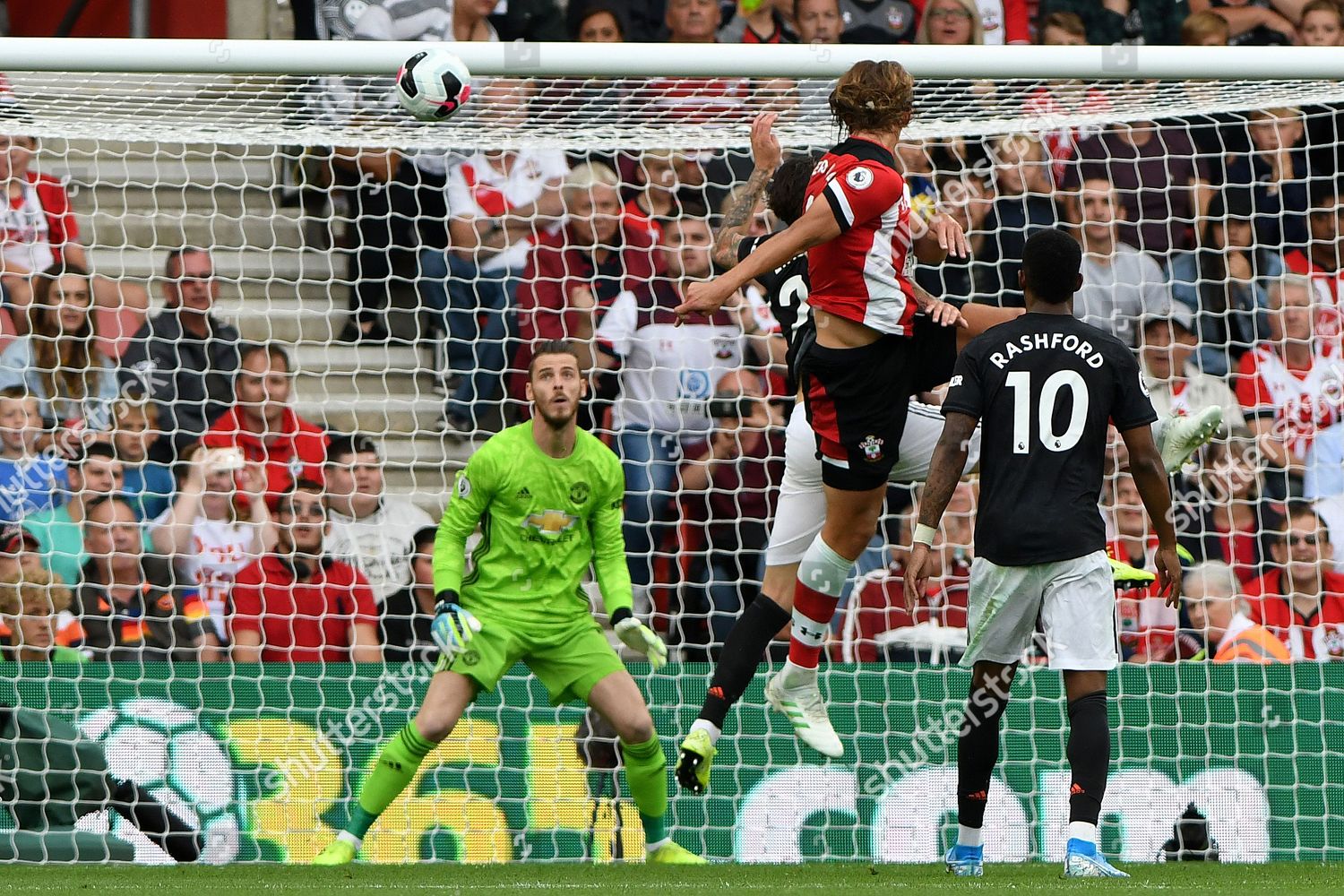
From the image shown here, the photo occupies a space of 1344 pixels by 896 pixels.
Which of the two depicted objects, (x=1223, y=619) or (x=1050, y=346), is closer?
(x=1050, y=346)

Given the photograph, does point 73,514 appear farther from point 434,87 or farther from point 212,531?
point 434,87

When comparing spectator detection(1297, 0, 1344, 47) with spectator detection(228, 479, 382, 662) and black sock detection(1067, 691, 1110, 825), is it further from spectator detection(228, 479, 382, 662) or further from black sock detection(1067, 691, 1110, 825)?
spectator detection(228, 479, 382, 662)

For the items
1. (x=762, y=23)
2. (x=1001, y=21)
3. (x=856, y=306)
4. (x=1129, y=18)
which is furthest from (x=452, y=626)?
(x=1129, y=18)

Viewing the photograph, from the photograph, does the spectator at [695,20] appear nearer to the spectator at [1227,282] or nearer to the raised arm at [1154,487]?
the spectator at [1227,282]

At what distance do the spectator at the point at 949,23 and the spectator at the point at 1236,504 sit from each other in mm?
3009

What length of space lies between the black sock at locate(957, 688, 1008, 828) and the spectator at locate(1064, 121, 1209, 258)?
12.3 ft

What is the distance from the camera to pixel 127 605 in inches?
324

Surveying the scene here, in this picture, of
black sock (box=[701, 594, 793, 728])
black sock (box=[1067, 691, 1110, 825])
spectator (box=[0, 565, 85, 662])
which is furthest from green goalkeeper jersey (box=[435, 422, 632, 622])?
spectator (box=[0, 565, 85, 662])

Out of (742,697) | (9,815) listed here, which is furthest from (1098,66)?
(9,815)

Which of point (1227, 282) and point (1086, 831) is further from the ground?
point (1227, 282)

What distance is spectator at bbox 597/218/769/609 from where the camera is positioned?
334 inches

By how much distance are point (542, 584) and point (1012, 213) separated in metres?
3.31

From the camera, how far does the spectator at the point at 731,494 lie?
27.3ft

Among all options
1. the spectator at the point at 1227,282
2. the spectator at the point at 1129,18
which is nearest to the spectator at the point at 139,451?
the spectator at the point at 1227,282
